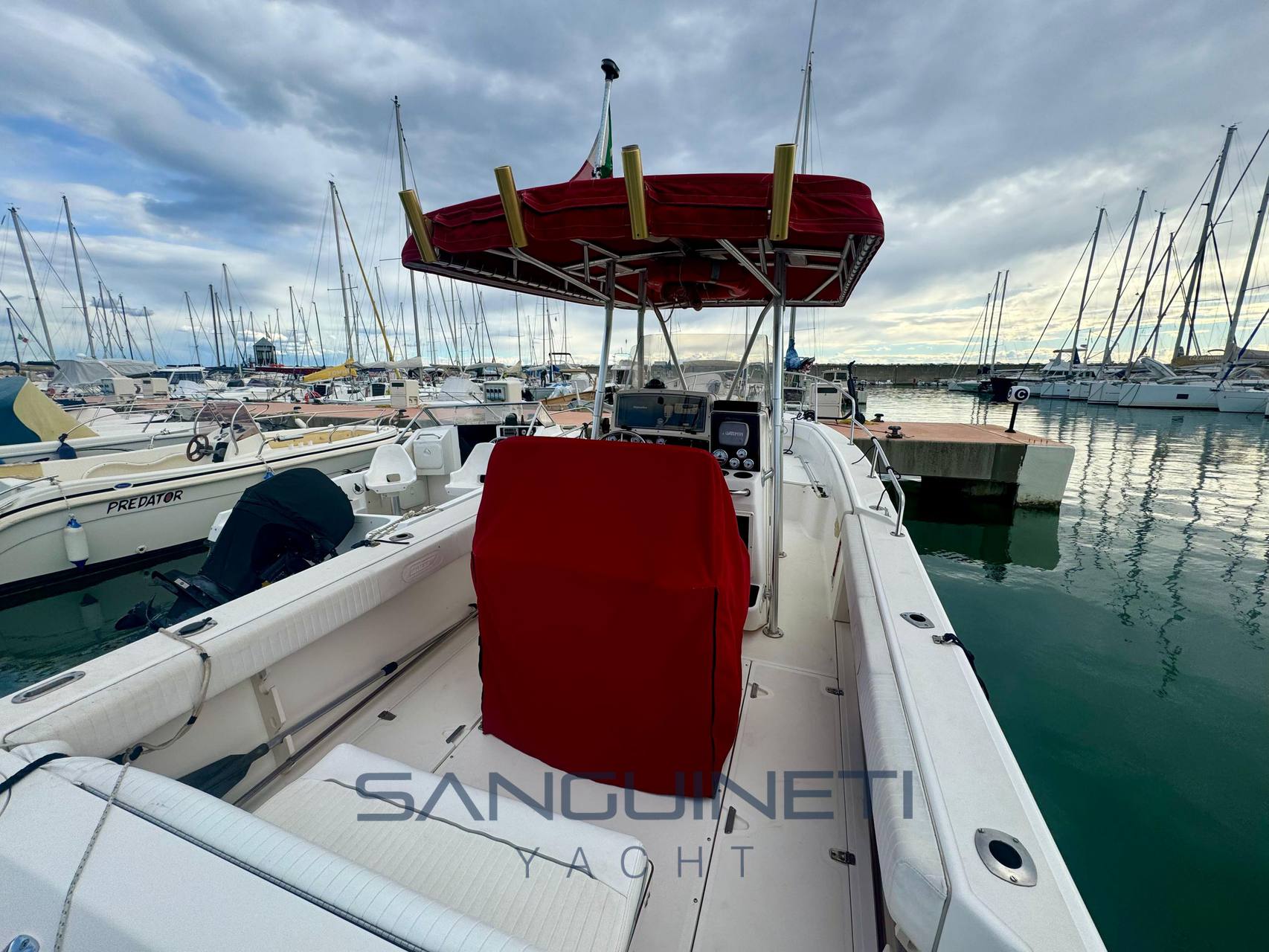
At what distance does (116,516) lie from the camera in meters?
5.66

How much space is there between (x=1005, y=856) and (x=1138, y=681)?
535 centimetres

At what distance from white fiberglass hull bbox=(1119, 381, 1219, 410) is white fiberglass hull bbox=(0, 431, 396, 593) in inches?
1665

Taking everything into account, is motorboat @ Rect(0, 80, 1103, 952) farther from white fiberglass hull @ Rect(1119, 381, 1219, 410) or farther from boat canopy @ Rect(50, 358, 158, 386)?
white fiberglass hull @ Rect(1119, 381, 1219, 410)

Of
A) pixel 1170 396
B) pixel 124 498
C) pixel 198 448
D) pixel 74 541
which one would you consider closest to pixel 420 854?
pixel 74 541

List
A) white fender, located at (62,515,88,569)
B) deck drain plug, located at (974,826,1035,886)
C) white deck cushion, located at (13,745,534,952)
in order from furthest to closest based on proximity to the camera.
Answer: white fender, located at (62,515,88,569)
deck drain plug, located at (974,826,1035,886)
white deck cushion, located at (13,745,534,952)

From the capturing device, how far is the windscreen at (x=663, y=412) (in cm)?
322

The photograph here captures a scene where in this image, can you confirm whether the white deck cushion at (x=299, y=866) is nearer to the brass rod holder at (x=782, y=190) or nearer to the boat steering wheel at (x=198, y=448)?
the brass rod holder at (x=782, y=190)

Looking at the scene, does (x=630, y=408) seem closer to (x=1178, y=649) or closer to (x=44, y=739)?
(x=44, y=739)

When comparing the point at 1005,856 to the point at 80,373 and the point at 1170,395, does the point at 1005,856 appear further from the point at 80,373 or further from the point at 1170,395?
the point at 1170,395

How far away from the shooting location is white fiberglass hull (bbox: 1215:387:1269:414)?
88.4 ft

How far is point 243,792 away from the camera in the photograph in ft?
5.70

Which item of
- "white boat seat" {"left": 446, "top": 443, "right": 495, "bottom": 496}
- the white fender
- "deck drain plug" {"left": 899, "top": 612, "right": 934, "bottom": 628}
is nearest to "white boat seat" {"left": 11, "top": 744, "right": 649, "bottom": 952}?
"deck drain plug" {"left": 899, "top": 612, "right": 934, "bottom": 628}

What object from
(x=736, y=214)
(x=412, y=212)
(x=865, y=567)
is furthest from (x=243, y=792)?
(x=736, y=214)

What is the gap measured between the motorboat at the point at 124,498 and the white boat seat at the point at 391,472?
5.14 ft
